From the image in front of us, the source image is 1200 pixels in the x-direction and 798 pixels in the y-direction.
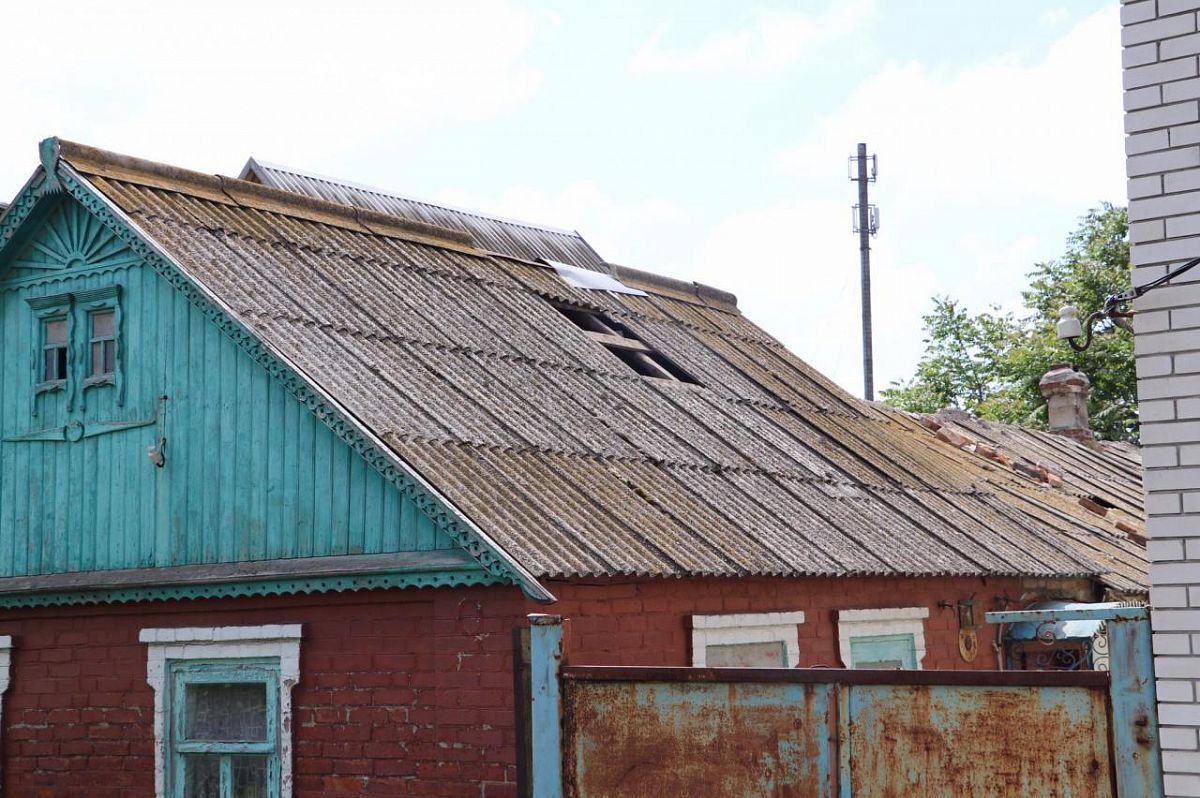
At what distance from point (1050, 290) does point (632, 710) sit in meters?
31.3

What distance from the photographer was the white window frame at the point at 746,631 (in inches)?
417

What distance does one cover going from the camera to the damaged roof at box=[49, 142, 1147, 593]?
10250mm

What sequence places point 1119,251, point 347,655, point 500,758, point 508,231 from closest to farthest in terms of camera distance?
1. point 500,758
2. point 347,655
3. point 508,231
4. point 1119,251

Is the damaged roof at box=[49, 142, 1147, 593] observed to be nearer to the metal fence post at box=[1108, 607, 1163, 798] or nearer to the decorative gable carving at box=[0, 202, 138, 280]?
the decorative gable carving at box=[0, 202, 138, 280]

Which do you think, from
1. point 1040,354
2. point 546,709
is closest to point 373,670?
point 546,709

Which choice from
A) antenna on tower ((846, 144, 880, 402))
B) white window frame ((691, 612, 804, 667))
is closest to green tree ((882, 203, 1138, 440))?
antenna on tower ((846, 144, 880, 402))

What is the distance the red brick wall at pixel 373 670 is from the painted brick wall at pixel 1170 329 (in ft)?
12.4

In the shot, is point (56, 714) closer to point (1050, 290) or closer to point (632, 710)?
point (632, 710)

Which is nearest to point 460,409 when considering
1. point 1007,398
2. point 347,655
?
point 347,655

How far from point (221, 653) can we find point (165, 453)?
1.49m

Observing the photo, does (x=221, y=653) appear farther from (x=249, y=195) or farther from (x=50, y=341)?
(x=249, y=195)

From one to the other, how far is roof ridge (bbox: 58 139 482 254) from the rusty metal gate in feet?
20.1

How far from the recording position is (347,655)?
33.0ft

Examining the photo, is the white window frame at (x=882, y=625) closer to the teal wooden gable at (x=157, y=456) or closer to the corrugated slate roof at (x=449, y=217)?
the teal wooden gable at (x=157, y=456)
